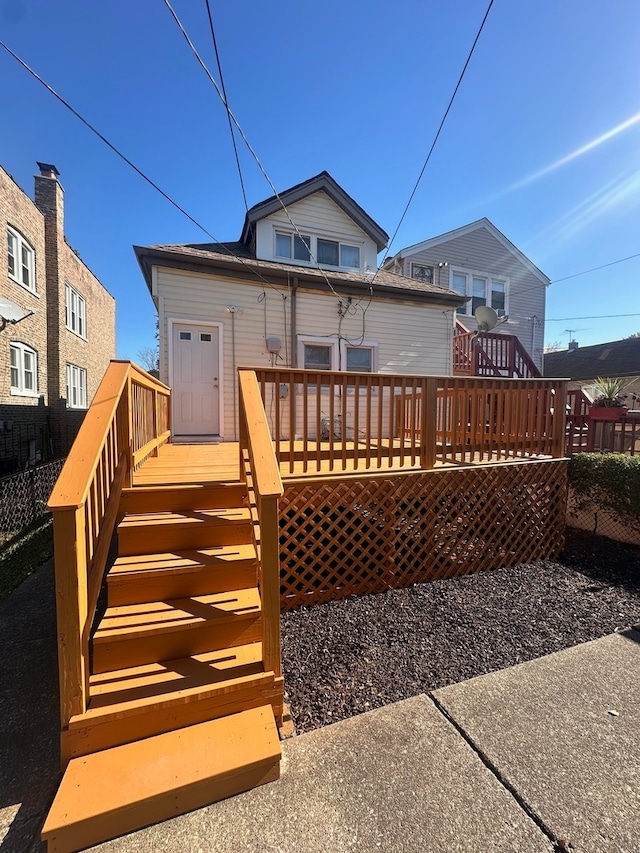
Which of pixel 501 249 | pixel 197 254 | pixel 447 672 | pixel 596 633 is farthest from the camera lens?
pixel 501 249

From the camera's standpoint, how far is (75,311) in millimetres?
14180

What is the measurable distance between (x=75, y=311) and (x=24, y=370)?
469 cm

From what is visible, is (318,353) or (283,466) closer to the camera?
(283,466)

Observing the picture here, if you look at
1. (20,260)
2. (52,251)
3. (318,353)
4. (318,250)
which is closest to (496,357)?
(318,353)

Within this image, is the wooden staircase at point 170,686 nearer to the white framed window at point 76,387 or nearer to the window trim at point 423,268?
the window trim at point 423,268

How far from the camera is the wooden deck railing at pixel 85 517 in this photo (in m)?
1.54

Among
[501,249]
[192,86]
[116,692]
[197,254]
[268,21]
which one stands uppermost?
[501,249]

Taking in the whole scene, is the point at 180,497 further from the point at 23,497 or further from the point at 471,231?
the point at 471,231

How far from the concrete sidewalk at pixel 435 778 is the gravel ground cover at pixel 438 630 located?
0.52 ft

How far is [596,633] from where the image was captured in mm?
2867

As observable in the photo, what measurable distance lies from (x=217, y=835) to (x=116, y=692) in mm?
756

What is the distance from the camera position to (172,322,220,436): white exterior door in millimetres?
6707

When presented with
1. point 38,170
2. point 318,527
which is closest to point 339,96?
point 318,527

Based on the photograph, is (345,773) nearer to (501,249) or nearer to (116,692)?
(116,692)
